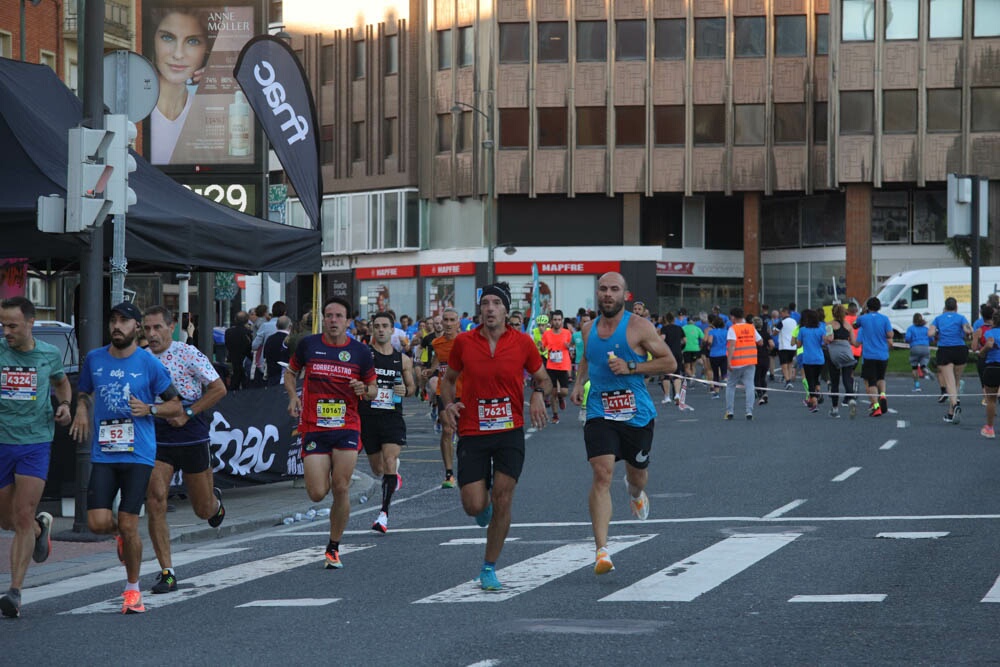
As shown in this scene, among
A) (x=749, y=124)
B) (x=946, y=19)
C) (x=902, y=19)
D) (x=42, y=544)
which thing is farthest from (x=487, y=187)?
(x=42, y=544)

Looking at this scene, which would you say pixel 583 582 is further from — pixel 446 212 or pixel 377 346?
pixel 446 212

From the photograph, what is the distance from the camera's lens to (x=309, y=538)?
12852mm

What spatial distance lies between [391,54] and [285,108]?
49571 millimetres

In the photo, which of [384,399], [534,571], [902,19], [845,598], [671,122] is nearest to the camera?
[845,598]

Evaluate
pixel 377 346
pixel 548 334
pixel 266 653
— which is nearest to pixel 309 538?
pixel 377 346

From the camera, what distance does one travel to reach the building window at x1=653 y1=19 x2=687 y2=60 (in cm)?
6069

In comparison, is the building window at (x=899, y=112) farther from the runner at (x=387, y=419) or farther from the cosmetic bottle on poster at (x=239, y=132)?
the runner at (x=387, y=419)

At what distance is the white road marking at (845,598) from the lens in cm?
850

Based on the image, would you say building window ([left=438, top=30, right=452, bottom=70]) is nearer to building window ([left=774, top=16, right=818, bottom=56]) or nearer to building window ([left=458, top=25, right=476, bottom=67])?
building window ([left=458, top=25, right=476, bottom=67])

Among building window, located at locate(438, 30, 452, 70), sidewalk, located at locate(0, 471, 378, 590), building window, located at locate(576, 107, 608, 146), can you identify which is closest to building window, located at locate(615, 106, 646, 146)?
building window, located at locate(576, 107, 608, 146)

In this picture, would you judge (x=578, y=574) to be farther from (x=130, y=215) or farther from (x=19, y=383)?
(x=130, y=215)

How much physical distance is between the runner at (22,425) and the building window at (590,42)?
52990mm

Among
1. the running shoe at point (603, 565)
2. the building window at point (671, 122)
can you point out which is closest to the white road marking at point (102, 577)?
the running shoe at point (603, 565)

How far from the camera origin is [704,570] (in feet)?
32.3
